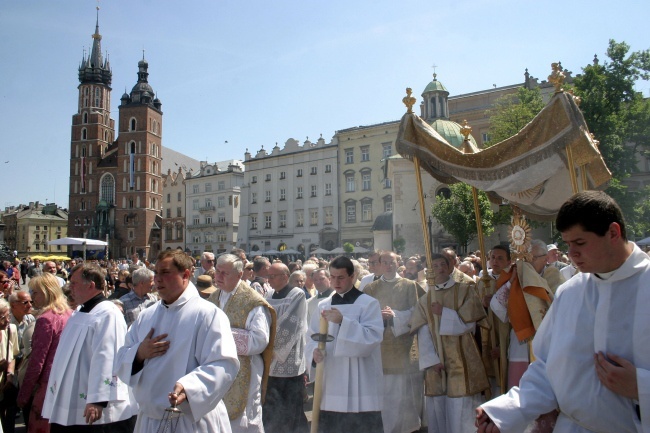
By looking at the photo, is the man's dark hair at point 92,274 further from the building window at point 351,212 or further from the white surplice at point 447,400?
the building window at point 351,212

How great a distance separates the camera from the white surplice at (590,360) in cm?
219

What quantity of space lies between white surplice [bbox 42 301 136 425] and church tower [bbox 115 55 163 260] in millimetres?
74676

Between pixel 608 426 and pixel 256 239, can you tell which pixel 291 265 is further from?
pixel 256 239

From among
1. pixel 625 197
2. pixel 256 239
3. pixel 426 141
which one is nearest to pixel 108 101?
pixel 256 239

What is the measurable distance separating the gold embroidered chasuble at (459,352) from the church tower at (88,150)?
83321mm

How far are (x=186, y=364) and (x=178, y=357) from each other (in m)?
0.07

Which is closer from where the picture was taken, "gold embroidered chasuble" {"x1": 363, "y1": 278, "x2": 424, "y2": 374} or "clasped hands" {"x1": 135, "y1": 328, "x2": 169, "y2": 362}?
"clasped hands" {"x1": 135, "y1": 328, "x2": 169, "y2": 362}

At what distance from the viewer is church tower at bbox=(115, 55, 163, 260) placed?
3000 inches

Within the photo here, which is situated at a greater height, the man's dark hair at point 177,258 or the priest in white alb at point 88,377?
the man's dark hair at point 177,258

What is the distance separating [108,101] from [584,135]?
96.0 meters

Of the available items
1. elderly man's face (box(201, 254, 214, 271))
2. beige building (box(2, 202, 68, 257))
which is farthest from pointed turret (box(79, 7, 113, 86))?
elderly man's face (box(201, 254, 214, 271))

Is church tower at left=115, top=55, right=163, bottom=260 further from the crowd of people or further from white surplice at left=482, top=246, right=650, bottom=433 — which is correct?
white surplice at left=482, top=246, right=650, bottom=433

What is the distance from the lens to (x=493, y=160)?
5578 mm

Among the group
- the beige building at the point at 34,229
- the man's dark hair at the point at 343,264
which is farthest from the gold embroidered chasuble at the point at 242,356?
the beige building at the point at 34,229
